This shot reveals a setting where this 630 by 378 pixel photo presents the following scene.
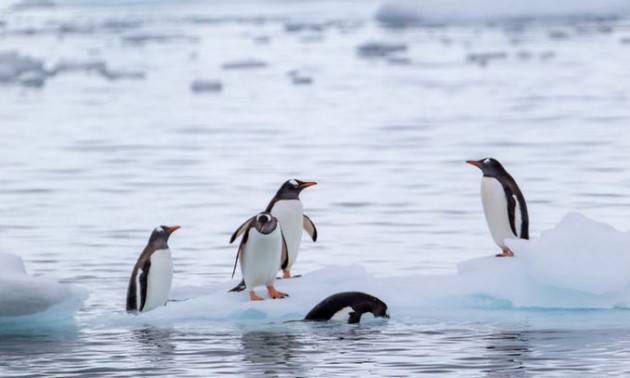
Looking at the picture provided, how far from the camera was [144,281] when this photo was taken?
972cm

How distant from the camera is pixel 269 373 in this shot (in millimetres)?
7875

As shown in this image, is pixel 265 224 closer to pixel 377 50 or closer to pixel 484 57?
pixel 484 57

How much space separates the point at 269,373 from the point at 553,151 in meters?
13.4

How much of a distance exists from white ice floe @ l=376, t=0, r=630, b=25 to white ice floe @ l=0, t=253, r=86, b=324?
45.9 metres

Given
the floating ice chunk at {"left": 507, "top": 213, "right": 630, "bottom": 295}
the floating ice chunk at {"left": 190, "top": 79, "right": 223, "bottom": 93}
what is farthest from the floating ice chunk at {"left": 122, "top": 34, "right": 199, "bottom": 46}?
the floating ice chunk at {"left": 507, "top": 213, "right": 630, "bottom": 295}

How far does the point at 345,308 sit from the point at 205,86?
2407cm

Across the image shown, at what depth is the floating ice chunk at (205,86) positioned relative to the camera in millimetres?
32906

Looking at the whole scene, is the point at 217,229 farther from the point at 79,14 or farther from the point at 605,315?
the point at 79,14

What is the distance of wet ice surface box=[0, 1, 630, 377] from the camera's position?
849cm

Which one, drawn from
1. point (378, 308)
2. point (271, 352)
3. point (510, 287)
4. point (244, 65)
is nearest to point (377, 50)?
point (244, 65)

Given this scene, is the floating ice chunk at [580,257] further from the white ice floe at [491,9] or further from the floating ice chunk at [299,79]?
the white ice floe at [491,9]

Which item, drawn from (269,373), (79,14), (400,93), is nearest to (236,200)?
(269,373)

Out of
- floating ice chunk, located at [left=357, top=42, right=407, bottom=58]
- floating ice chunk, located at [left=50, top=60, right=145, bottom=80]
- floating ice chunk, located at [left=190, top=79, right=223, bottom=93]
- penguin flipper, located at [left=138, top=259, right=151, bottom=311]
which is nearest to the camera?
penguin flipper, located at [left=138, top=259, right=151, bottom=311]

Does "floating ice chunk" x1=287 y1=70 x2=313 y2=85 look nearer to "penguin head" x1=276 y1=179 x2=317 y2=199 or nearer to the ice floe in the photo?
the ice floe
